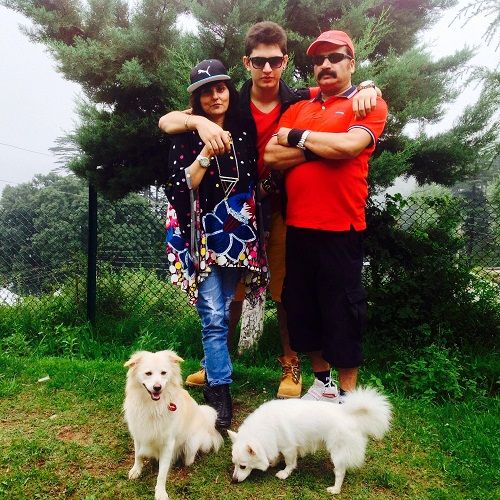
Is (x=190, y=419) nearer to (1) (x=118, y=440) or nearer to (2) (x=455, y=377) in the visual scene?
(1) (x=118, y=440)

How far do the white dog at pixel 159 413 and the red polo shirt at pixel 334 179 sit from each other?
1.15m

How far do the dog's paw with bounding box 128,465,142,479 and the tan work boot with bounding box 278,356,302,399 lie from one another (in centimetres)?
120

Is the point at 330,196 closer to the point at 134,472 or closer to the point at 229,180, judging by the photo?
the point at 229,180

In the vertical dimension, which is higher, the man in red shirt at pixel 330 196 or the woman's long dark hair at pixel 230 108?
the woman's long dark hair at pixel 230 108

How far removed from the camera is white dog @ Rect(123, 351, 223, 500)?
2463mm

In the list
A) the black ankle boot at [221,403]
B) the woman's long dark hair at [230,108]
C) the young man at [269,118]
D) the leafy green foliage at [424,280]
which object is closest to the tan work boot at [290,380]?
the young man at [269,118]

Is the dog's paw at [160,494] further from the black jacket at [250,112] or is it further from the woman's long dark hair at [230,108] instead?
the woman's long dark hair at [230,108]

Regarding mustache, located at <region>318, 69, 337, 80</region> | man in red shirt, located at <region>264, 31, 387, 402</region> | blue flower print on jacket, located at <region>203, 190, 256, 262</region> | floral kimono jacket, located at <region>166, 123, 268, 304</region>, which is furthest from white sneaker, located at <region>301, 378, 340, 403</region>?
mustache, located at <region>318, 69, 337, 80</region>

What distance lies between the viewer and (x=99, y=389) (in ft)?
11.9

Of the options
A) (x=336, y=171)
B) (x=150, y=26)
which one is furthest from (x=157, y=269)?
(x=336, y=171)

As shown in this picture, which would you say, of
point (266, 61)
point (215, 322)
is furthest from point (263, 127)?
point (215, 322)

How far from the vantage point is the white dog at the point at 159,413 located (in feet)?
8.08

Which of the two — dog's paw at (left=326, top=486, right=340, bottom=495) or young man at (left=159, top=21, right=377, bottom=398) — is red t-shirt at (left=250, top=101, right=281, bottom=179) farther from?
dog's paw at (left=326, top=486, right=340, bottom=495)

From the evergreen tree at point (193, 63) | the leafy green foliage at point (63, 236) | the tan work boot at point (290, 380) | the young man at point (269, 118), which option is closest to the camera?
the young man at point (269, 118)
